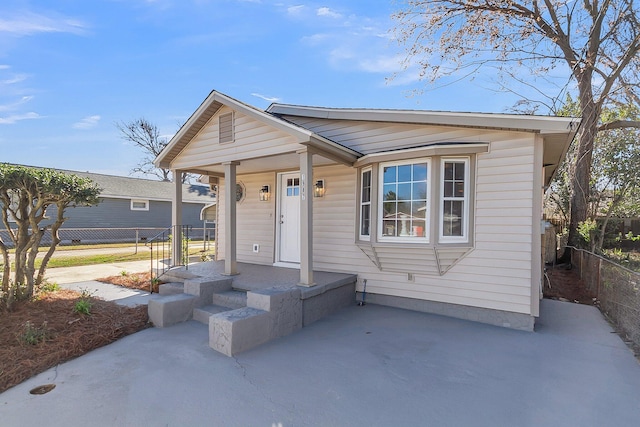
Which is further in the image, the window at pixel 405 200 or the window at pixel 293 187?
the window at pixel 293 187

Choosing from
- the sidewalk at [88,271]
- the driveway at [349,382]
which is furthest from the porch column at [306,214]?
the sidewalk at [88,271]

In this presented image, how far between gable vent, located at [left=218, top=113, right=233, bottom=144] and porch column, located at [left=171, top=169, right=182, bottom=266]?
1.81m

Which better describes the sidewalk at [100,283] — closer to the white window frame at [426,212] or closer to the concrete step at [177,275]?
the concrete step at [177,275]

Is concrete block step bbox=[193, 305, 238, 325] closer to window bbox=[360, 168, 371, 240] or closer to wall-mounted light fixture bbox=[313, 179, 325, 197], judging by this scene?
window bbox=[360, 168, 371, 240]

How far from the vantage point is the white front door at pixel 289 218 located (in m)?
7.32

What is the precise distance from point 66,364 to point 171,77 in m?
12.3

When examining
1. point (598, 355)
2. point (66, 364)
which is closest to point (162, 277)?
point (66, 364)

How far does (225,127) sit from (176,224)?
102 inches

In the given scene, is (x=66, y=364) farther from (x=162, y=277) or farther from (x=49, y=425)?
(x=162, y=277)

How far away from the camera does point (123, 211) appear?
18.9 meters

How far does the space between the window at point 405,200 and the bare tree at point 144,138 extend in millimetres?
26887

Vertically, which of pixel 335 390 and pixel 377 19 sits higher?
pixel 377 19

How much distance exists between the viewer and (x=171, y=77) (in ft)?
42.5

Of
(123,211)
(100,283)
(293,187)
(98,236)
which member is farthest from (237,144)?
(123,211)
